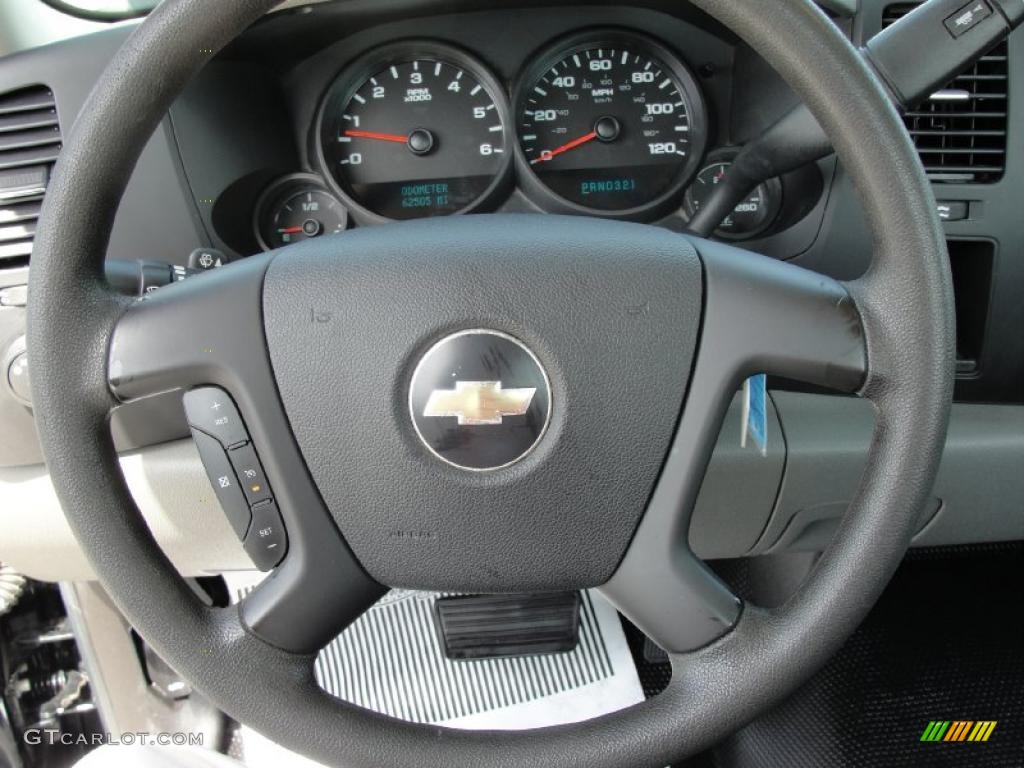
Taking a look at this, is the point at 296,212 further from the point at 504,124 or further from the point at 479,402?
the point at 479,402

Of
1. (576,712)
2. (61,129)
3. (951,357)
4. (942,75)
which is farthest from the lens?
(576,712)

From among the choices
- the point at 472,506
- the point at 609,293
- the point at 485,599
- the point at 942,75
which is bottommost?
the point at 485,599

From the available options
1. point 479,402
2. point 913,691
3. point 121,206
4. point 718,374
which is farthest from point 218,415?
point 913,691

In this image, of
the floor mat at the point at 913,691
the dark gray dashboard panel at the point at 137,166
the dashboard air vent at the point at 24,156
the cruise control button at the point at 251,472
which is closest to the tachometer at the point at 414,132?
the dark gray dashboard panel at the point at 137,166

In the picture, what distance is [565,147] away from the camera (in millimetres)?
1361

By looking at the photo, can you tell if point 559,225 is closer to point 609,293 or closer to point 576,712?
point 609,293

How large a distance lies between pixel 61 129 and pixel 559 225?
701 millimetres

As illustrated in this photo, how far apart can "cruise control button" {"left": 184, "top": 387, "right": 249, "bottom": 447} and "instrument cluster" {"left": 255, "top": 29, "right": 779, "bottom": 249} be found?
606 millimetres

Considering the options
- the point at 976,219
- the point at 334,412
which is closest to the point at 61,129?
the point at 334,412

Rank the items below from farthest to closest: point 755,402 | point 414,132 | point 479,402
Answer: point 414,132 → point 755,402 → point 479,402

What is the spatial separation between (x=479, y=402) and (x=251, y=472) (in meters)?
0.20

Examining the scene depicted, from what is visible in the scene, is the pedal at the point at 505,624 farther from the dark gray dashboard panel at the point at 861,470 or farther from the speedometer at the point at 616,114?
the speedometer at the point at 616,114

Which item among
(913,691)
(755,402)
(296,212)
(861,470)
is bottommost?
(913,691)

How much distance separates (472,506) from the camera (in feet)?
2.52
